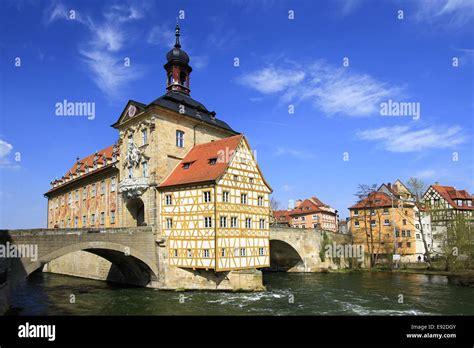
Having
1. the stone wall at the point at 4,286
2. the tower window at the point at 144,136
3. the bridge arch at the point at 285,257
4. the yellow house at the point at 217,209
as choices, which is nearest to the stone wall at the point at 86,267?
the yellow house at the point at 217,209

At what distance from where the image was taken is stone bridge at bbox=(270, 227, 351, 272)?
128 ft

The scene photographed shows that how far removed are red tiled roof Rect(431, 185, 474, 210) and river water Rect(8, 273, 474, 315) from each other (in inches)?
1081

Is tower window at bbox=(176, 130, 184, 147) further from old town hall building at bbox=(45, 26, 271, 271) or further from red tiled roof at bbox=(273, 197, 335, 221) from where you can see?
red tiled roof at bbox=(273, 197, 335, 221)

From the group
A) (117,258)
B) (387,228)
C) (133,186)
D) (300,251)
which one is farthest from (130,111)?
(387,228)

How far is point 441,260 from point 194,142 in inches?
1099

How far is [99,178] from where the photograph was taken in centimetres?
3747

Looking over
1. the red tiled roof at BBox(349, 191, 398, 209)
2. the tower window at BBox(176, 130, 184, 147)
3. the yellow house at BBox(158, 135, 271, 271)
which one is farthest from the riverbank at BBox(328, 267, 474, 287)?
the tower window at BBox(176, 130, 184, 147)

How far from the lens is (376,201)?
48.8 metres

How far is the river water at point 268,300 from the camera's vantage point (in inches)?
775

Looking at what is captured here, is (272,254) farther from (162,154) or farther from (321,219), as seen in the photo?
(321,219)

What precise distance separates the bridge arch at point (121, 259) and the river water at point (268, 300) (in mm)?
1146

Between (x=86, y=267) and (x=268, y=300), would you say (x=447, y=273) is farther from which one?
(x=86, y=267)

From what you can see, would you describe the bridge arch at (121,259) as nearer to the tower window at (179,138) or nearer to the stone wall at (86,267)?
the stone wall at (86,267)
